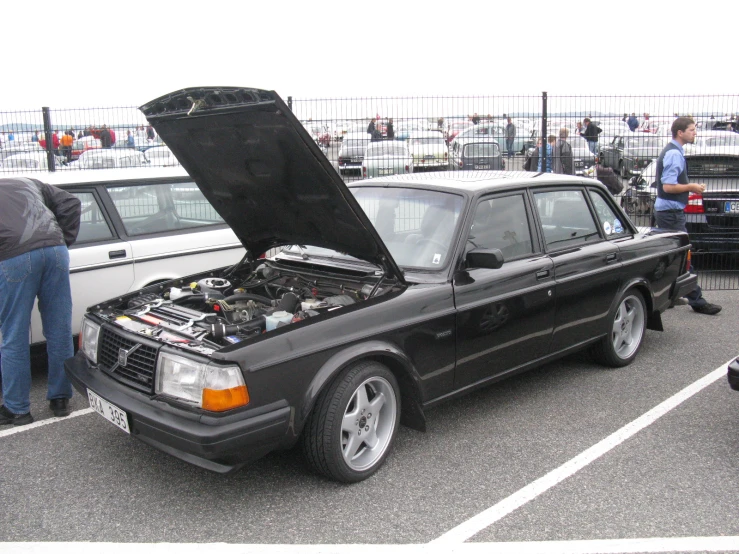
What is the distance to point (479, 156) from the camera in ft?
31.6

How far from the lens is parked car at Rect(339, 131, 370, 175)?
963cm

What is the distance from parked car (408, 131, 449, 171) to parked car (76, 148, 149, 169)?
402cm

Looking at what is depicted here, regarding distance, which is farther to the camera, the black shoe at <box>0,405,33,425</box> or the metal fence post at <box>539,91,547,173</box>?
the metal fence post at <box>539,91,547,173</box>

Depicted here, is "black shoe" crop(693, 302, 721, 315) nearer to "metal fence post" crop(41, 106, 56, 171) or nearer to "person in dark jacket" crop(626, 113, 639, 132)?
"person in dark jacket" crop(626, 113, 639, 132)

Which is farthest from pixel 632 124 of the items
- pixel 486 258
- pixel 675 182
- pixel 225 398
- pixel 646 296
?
pixel 225 398

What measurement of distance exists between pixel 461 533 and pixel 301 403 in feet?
3.17

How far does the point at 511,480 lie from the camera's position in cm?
374

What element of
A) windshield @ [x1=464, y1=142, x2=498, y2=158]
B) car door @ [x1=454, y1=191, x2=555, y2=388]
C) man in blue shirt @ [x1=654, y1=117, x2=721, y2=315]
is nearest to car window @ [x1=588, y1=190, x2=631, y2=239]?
car door @ [x1=454, y1=191, x2=555, y2=388]

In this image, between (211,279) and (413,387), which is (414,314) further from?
(211,279)

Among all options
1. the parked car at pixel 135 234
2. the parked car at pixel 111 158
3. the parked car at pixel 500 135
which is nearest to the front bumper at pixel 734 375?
the parked car at pixel 135 234

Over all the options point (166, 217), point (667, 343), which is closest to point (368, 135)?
point (166, 217)

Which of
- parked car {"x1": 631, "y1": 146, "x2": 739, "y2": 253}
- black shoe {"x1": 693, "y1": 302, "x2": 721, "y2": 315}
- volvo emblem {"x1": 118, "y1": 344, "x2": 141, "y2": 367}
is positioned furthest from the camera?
parked car {"x1": 631, "y1": 146, "x2": 739, "y2": 253}

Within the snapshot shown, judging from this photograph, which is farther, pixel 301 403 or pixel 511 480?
pixel 511 480

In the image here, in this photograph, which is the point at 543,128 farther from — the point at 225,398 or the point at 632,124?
the point at 225,398
